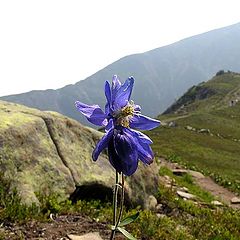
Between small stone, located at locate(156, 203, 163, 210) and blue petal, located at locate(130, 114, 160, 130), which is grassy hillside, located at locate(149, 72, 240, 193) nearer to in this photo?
small stone, located at locate(156, 203, 163, 210)

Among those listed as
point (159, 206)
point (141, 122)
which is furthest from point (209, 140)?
point (141, 122)

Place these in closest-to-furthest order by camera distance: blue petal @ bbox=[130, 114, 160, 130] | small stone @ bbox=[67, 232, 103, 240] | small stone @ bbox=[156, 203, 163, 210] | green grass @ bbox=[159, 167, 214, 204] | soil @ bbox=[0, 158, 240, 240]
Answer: blue petal @ bbox=[130, 114, 160, 130]
soil @ bbox=[0, 158, 240, 240]
small stone @ bbox=[67, 232, 103, 240]
small stone @ bbox=[156, 203, 163, 210]
green grass @ bbox=[159, 167, 214, 204]

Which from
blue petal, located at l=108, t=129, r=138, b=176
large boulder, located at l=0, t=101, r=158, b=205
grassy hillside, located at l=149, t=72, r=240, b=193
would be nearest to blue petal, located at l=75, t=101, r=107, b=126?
blue petal, located at l=108, t=129, r=138, b=176

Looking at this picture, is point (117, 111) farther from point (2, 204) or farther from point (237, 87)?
point (237, 87)

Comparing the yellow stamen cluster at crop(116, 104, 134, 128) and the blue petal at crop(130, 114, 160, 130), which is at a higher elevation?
the yellow stamen cluster at crop(116, 104, 134, 128)

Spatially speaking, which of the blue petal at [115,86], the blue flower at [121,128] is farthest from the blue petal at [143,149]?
the blue petal at [115,86]

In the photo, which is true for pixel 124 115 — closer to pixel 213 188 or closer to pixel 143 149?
pixel 143 149
